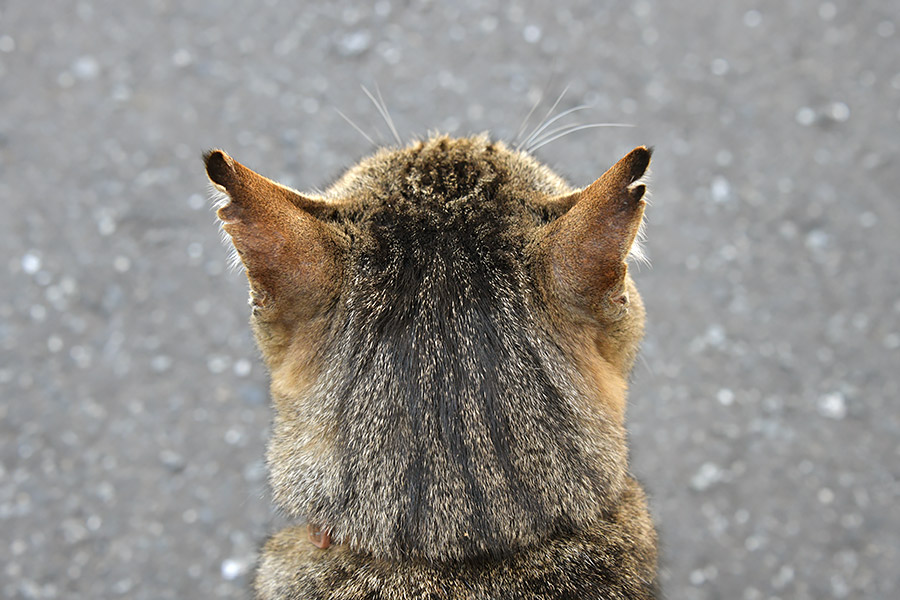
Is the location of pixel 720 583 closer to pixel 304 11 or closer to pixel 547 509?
pixel 547 509

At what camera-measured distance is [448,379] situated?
154 cm

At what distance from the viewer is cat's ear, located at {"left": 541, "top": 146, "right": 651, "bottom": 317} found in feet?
4.55

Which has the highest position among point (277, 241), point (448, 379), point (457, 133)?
point (457, 133)

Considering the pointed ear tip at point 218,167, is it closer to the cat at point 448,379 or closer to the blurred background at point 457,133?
the cat at point 448,379

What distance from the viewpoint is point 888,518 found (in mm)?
2967

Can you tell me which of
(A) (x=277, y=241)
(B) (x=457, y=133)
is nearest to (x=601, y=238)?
(A) (x=277, y=241)

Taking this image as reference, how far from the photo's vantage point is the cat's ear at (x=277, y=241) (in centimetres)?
140

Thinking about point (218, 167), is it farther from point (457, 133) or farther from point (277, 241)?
point (457, 133)

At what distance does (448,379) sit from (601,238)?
1.33 ft

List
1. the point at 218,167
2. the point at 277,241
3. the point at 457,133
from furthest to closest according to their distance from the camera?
1. the point at 457,133
2. the point at 277,241
3. the point at 218,167

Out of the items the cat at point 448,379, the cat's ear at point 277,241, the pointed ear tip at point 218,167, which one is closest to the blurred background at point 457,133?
the cat at point 448,379

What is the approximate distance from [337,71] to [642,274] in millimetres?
1625

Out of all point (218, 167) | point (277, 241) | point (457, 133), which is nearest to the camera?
point (218, 167)

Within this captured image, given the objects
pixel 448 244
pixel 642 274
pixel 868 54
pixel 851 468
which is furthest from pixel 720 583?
pixel 868 54
